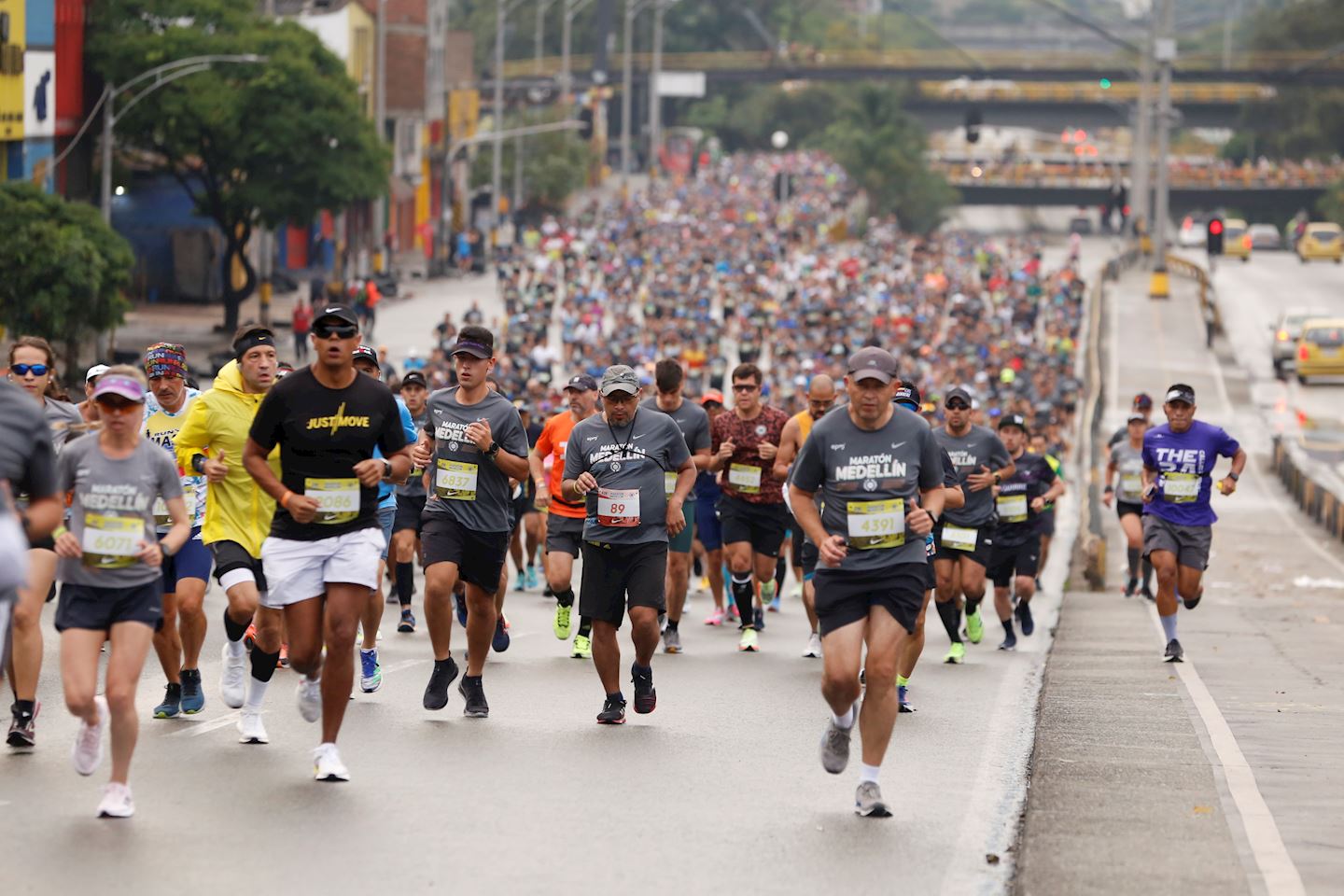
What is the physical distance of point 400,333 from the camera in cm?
5531

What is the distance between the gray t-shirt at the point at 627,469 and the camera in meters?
11.4

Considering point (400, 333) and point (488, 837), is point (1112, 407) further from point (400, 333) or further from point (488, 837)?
point (488, 837)

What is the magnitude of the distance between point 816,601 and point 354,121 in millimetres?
46685

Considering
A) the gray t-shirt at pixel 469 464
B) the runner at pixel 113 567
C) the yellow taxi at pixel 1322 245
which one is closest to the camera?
the runner at pixel 113 567

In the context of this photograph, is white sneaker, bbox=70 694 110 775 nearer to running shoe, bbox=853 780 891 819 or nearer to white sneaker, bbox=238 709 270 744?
white sneaker, bbox=238 709 270 744

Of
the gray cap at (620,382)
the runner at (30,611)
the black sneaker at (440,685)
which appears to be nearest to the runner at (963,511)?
the gray cap at (620,382)

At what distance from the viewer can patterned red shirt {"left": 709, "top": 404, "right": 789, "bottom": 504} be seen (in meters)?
15.9

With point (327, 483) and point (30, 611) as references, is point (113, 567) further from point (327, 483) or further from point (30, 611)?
point (30, 611)

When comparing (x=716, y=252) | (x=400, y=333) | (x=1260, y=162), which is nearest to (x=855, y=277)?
(x=716, y=252)

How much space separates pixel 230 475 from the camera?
10859 millimetres

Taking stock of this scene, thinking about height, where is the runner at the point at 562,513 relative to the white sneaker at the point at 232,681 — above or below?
above

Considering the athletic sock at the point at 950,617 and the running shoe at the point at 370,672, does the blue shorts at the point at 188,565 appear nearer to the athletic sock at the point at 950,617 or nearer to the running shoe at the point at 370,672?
the running shoe at the point at 370,672

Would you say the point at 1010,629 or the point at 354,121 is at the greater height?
the point at 354,121

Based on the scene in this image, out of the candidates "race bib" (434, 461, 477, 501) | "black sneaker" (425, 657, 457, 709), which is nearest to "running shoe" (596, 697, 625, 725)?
"black sneaker" (425, 657, 457, 709)
